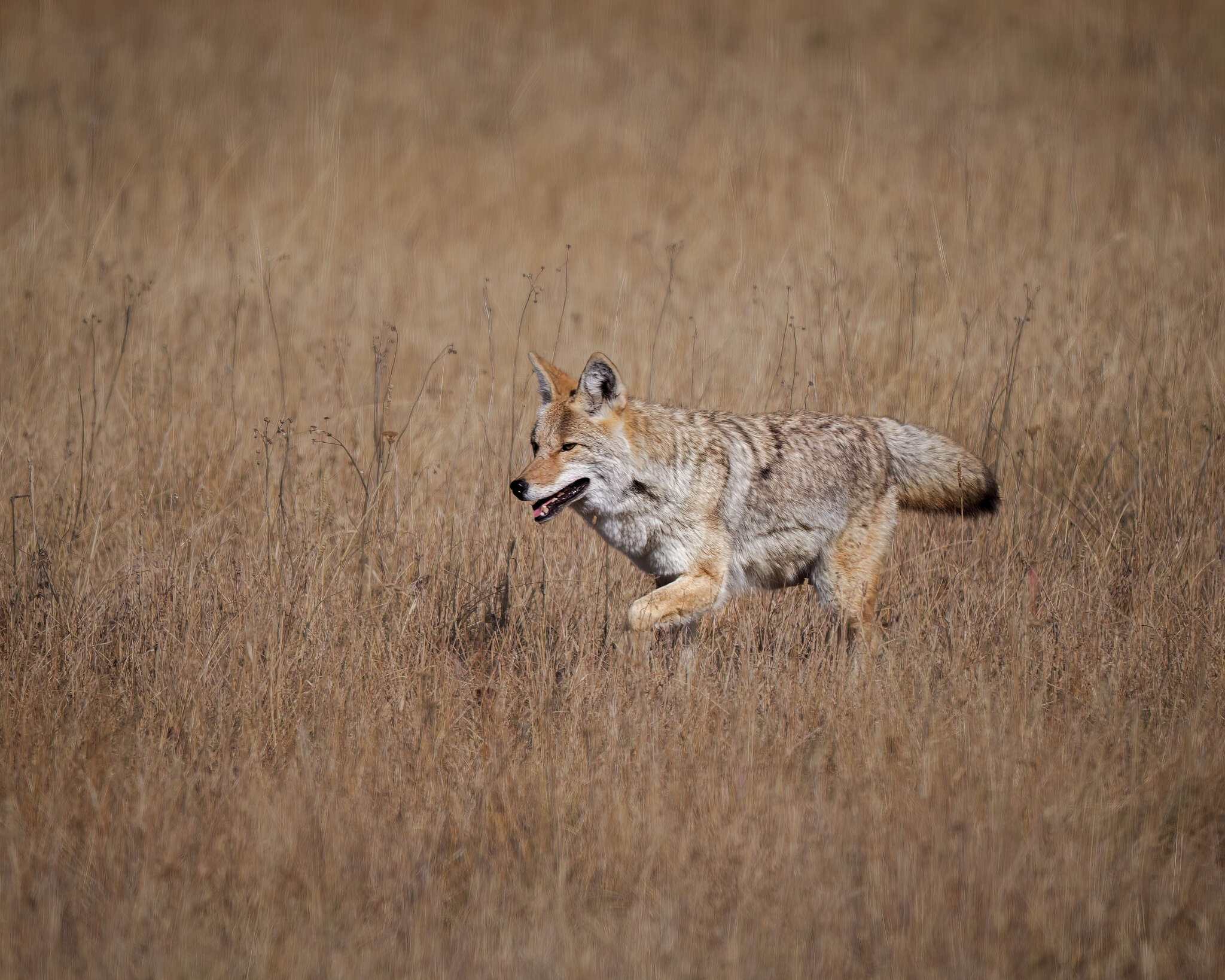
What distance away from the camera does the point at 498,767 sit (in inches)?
159

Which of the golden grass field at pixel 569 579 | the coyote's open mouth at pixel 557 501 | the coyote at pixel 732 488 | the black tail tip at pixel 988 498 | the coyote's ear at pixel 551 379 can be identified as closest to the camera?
the golden grass field at pixel 569 579

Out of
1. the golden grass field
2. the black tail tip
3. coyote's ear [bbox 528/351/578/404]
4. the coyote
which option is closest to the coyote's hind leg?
the coyote

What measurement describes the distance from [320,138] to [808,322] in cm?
748

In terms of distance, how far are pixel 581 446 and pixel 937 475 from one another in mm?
1978

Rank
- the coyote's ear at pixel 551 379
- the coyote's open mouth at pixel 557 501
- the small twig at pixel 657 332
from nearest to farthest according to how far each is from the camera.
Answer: the coyote's open mouth at pixel 557 501 → the coyote's ear at pixel 551 379 → the small twig at pixel 657 332

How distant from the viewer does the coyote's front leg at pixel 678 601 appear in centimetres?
502

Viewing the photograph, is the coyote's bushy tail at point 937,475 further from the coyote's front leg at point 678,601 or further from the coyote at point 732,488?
the coyote's front leg at point 678,601

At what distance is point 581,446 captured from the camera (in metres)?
5.25

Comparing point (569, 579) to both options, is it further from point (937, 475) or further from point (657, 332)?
point (657, 332)

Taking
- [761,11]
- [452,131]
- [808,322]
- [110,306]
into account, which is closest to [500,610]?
[808,322]

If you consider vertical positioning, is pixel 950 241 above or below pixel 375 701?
above

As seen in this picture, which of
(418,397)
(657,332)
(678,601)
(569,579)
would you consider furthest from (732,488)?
(657,332)

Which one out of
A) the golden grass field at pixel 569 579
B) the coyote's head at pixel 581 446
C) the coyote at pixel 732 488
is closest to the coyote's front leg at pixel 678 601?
the coyote at pixel 732 488

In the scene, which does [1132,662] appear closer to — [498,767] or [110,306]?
[498,767]
